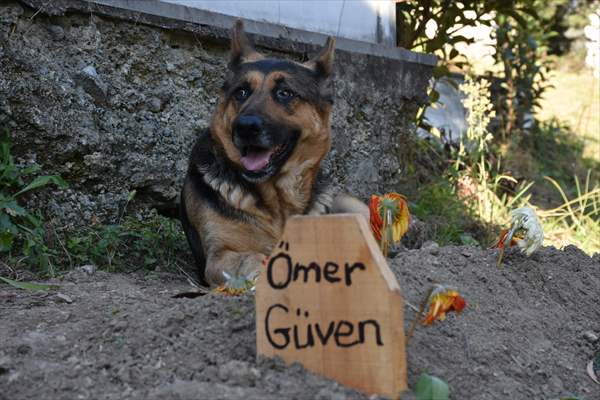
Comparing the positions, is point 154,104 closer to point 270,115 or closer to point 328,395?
point 270,115

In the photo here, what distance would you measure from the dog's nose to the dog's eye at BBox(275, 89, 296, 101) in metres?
0.30

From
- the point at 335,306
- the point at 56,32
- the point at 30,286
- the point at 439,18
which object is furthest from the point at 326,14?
the point at 335,306

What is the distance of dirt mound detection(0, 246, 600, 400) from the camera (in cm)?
219

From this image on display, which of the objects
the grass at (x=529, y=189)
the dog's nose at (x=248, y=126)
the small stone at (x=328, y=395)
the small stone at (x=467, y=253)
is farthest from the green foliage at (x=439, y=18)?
the small stone at (x=328, y=395)

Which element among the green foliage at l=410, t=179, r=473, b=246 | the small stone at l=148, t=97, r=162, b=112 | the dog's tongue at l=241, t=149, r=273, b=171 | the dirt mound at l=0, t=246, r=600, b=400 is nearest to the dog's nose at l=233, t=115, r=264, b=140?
the dog's tongue at l=241, t=149, r=273, b=171

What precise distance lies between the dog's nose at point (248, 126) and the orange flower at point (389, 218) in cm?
91

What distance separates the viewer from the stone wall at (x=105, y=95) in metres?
4.28

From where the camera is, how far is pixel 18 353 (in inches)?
96.3

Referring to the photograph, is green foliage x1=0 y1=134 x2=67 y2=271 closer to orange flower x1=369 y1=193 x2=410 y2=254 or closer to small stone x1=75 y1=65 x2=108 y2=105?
small stone x1=75 y1=65 x2=108 y2=105

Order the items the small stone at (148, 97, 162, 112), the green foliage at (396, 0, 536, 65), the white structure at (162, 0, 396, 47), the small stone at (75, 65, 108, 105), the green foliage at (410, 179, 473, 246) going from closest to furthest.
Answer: the small stone at (75, 65, 108, 105)
the small stone at (148, 97, 162, 112)
the white structure at (162, 0, 396, 47)
the green foliage at (410, 179, 473, 246)
the green foliage at (396, 0, 536, 65)

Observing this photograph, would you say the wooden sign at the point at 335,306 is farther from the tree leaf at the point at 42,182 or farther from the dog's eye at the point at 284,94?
the tree leaf at the point at 42,182

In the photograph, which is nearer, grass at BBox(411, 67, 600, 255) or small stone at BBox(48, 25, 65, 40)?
small stone at BBox(48, 25, 65, 40)

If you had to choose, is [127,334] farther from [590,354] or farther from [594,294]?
[594,294]

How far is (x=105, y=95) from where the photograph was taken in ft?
15.3
